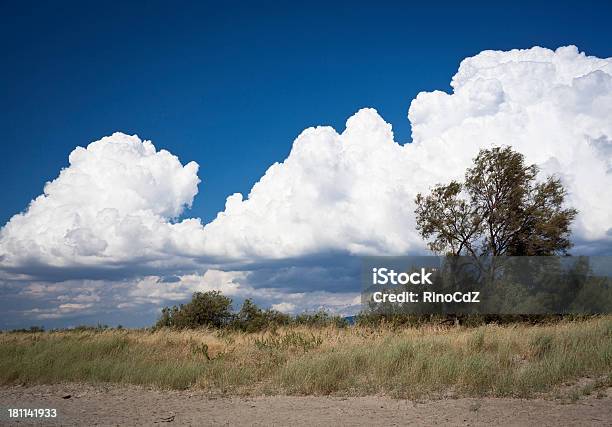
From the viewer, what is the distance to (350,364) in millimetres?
14031

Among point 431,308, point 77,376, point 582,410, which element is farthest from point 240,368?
point 431,308

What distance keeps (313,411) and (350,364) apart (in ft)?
11.2

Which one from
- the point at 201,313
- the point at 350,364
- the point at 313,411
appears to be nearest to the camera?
the point at 313,411

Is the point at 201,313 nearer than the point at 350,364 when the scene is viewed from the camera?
No

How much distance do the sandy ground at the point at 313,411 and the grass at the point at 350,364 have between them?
30.3 inches

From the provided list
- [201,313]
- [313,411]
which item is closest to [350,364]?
[313,411]

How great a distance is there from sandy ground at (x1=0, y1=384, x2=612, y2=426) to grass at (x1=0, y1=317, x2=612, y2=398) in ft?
2.52

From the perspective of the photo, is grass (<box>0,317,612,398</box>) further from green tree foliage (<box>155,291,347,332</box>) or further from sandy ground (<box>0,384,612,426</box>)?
green tree foliage (<box>155,291,347,332</box>)

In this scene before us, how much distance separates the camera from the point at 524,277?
29.5 meters

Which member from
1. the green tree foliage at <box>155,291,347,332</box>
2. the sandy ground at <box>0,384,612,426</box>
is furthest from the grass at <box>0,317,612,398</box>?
the green tree foliage at <box>155,291,347,332</box>

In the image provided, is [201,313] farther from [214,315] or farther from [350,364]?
[350,364]

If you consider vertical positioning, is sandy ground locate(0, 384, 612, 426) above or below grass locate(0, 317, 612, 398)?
below

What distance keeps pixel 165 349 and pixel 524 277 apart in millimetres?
19825

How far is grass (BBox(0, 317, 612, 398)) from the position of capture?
12.4 metres
